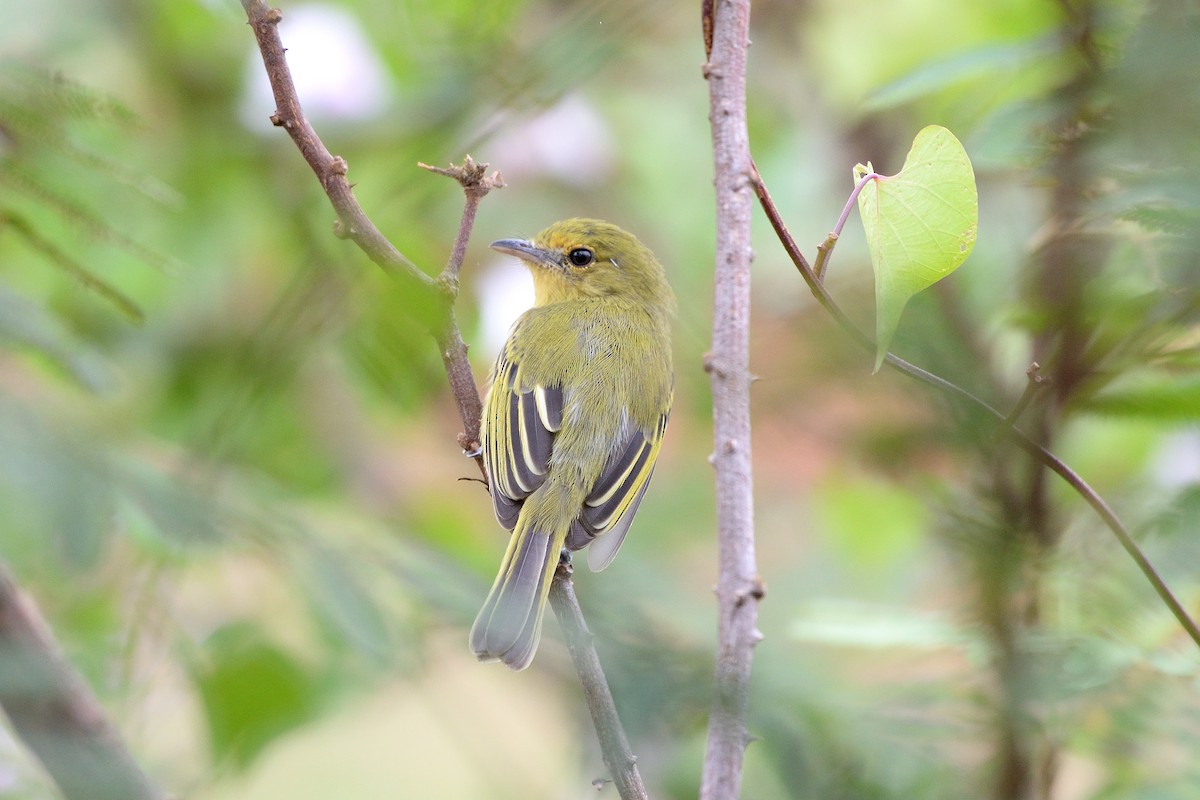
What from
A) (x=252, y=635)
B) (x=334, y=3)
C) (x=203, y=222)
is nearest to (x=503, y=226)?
(x=334, y=3)

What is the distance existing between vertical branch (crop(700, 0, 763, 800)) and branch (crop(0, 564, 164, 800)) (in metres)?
0.50

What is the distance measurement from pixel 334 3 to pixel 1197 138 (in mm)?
3173

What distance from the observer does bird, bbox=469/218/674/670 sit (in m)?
2.70

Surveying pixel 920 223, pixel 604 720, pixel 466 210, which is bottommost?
pixel 604 720

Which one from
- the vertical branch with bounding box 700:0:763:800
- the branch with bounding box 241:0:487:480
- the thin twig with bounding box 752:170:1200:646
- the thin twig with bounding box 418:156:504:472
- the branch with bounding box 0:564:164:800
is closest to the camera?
the branch with bounding box 0:564:164:800

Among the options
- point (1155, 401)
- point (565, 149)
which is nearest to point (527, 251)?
point (565, 149)

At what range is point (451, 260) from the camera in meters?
1.75

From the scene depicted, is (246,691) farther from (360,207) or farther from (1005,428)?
(1005,428)

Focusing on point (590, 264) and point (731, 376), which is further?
point (590, 264)

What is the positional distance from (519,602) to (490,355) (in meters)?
2.32

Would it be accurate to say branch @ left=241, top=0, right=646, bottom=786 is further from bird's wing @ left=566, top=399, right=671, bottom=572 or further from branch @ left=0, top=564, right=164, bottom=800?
bird's wing @ left=566, top=399, right=671, bottom=572

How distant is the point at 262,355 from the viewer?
0.95m

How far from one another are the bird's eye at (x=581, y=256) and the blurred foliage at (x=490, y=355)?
39cm

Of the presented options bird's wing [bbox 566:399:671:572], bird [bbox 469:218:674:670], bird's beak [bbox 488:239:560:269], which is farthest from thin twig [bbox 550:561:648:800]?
bird's beak [bbox 488:239:560:269]
